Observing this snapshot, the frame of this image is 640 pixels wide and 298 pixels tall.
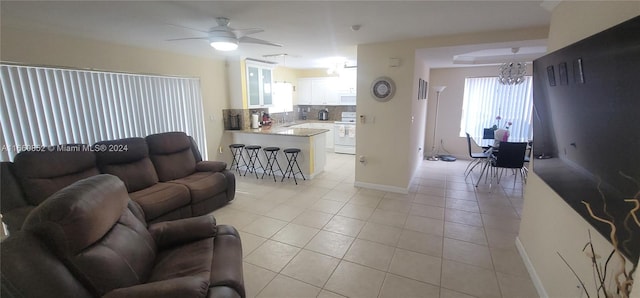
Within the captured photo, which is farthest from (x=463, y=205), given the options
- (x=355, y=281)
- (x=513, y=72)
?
(x=513, y=72)

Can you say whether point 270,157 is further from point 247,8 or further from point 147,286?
point 147,286

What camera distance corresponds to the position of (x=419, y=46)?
3666mm

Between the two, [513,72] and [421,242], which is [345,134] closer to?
[513,72]

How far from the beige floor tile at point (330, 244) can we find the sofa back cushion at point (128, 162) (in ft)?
7.33

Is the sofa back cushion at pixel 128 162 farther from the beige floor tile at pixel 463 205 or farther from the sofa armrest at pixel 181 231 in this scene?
the beige floor tile at pixel 463 205

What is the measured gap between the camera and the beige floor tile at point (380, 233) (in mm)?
2836

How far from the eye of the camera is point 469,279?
7.29 ft

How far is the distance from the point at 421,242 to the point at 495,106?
4.85 metres

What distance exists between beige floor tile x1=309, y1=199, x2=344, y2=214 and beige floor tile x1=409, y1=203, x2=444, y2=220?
98cm

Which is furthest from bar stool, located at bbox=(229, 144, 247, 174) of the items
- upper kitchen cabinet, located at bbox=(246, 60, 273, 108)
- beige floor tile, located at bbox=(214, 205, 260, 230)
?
beige floor tile, located at bbox=(214, 205, 260, 230)

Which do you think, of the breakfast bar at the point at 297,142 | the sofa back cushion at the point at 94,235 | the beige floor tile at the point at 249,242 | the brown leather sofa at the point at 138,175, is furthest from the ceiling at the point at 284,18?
the beige floor tile at the point at 249,242

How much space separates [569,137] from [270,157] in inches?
173

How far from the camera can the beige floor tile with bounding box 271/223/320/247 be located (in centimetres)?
283

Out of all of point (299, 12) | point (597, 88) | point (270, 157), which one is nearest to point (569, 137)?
point (597, 88)
